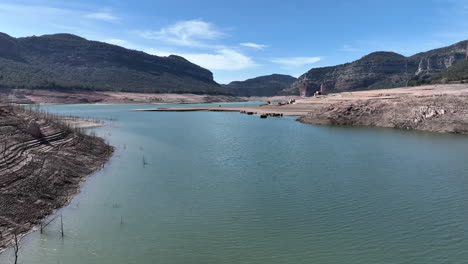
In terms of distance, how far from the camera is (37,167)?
18141 millimetres

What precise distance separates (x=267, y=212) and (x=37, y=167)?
40.4ft

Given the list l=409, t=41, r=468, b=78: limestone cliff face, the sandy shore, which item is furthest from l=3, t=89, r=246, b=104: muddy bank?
l=409, t=41, r=468, b=78: limestone cliff face

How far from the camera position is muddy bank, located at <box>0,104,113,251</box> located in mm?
13516

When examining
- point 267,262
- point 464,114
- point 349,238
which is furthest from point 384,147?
point 267,262

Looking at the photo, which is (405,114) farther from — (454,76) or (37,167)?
(454,76)

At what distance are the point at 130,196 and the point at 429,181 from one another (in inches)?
647

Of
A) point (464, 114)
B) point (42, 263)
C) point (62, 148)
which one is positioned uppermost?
point (464, 114)

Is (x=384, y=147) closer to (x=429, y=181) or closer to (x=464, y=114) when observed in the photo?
(x=429, y=181)

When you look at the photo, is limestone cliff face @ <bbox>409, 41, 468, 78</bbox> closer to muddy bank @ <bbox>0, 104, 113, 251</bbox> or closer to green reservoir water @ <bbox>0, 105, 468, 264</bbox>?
green reservoir water @ <bbox>0, 105, 468, 264</bbox>

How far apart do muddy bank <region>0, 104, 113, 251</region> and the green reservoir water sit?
84cm

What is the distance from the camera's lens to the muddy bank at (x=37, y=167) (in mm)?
13516

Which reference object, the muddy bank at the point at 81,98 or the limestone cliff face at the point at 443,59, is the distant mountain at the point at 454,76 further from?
the muddy bank at the point at 81,98

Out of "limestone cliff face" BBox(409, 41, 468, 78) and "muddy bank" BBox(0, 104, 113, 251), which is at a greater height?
"limestone cliff face" BBox(409, 41, 468, 78)

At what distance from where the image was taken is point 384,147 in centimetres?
3241
